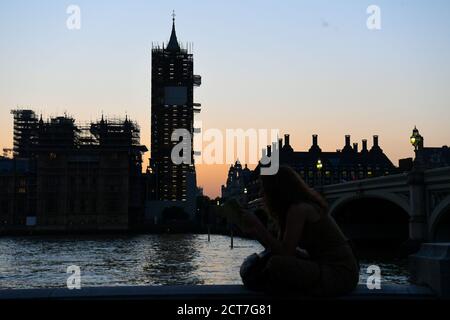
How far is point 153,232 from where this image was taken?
408 ft

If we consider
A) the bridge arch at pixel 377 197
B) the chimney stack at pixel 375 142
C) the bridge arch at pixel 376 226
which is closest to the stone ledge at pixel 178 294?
the bridge arch at pixel 377 197

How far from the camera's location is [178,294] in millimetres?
4680

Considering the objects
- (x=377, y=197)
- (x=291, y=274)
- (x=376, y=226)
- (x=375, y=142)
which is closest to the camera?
(x=291, y=274)

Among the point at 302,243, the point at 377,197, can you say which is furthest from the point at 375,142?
the point at 302,243

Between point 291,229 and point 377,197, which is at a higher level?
point 377,197

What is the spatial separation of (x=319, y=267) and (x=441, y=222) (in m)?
34.1

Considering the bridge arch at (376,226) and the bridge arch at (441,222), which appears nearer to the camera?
the bridge arch at (441,222)

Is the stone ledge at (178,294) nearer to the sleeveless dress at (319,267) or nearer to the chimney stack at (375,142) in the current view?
the sleeveless dress at (319,267)

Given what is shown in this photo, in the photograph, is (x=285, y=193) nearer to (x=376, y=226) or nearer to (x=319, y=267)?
(x=319, y=267)

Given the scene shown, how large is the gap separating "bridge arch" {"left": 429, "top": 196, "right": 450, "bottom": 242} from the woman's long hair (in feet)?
97.5

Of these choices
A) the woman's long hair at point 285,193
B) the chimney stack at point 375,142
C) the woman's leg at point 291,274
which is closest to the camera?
the woman's leg at point 291,274

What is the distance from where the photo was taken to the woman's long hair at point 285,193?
477cm

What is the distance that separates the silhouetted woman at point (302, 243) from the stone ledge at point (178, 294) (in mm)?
128

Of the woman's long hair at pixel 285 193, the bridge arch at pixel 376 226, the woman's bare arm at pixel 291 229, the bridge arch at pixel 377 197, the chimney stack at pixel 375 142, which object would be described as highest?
the chimney stack at pixel 375 142
